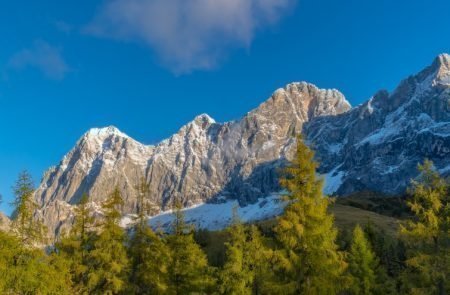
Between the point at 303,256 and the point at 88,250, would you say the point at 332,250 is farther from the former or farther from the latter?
the point at 88,250

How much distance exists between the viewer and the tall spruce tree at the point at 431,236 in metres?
27.9

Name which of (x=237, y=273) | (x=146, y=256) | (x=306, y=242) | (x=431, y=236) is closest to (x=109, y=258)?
(x=146, y=256)

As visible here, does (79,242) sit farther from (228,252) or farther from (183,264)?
(228,252)

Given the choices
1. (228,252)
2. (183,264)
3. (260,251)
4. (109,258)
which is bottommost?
(260,251)

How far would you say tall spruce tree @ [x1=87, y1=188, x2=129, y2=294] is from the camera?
122 feet

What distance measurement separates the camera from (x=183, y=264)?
42.2m

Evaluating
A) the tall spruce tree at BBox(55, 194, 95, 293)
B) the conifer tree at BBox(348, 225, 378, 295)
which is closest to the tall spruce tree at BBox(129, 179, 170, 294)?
the tall spruce tree at BBox(55, 194, 95, 293)

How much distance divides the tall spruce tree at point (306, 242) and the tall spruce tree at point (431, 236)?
519 cm

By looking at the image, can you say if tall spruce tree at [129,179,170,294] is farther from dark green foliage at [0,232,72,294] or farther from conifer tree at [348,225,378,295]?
conifer tree at [348,225,378,295]

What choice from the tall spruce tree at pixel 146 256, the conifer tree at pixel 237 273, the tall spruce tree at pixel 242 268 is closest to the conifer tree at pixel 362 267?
the tall spruce tree at pixel 242 268

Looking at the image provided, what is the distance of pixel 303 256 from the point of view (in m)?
26.2

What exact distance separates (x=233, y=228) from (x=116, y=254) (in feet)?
38.9

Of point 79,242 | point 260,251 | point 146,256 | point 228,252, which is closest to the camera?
point 260,251

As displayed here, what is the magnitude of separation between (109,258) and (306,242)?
59.3ft
